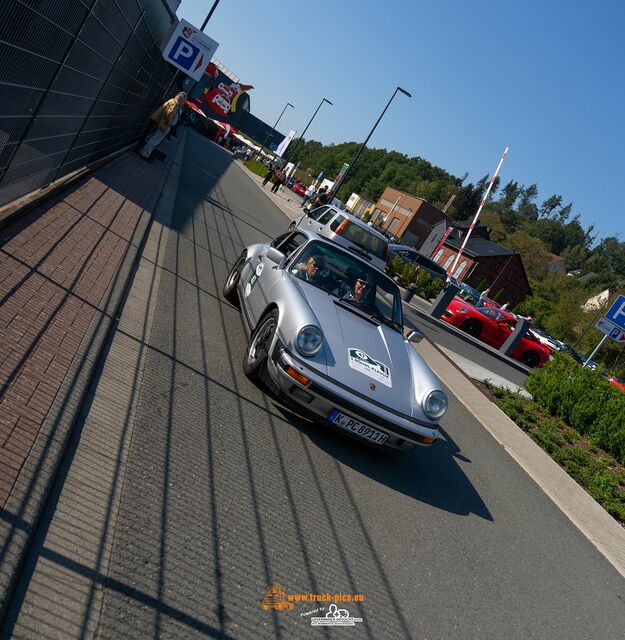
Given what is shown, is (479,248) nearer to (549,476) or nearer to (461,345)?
(461,345)

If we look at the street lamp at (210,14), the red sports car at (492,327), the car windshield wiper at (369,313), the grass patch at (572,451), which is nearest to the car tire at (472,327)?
the red sports car at (492,327)

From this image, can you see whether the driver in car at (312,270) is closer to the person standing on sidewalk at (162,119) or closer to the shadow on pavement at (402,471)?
the shadow on pavement at (402,471)

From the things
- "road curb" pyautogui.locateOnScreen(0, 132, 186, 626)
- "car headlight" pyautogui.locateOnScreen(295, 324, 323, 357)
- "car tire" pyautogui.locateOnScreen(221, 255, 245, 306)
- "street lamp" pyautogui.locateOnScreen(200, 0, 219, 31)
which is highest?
"street lamp" pyautogui.locateOnScreen(200, 0, 219, 31)

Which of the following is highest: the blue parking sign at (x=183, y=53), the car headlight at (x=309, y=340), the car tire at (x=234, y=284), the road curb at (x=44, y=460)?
the blue parking sign at (x=183, y=53)

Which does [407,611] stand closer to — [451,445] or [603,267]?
[451,445]

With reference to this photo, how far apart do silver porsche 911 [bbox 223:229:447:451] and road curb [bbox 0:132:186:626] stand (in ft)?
4.77

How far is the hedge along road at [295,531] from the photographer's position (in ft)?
9.96

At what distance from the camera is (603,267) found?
11956cm

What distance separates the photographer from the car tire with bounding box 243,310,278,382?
5592 millimetres

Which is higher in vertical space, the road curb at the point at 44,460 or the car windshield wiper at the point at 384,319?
the car windshield wiper at the point at 384,319

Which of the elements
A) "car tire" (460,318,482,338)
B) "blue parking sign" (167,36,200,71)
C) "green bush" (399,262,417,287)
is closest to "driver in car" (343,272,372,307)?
"blue parking sign" (167,36,200,71)

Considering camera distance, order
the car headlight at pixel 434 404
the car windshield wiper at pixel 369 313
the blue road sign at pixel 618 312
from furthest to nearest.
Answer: the blue road sign at pixel 618 312, the car windshield wiper at pixel 369 313, the car headlight at pixel 434 404

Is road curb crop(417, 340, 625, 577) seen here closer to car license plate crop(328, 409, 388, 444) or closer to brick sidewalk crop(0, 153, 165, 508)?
car license plate crop(328, 409, 388, 444)

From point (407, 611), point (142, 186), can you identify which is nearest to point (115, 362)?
point (407, 611)
